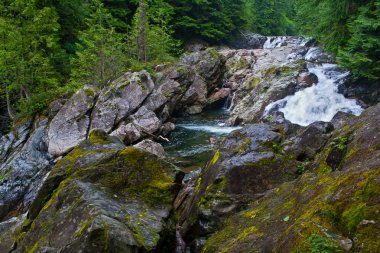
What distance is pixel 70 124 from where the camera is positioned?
49.7 feet

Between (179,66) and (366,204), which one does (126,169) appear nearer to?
(366,204)

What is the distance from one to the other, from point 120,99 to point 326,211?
47.0 ft

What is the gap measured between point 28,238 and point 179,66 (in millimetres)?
16883

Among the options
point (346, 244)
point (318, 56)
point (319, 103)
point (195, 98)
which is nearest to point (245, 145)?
point (346, 244)

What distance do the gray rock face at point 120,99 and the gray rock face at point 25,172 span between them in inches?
103

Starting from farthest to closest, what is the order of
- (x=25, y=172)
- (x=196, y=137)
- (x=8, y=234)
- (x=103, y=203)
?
(x=196, y=137) → (x=25, y=172) → (x=8, y=234) → (x=103, y=203)

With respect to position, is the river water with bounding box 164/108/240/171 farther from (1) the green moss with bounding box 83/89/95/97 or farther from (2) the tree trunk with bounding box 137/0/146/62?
(2) the tree trunk with bounding box 137/0/146/62

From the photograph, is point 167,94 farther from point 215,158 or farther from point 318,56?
point 215,158

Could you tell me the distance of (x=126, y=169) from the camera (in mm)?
6535

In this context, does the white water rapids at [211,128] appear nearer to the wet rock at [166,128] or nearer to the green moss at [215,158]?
the wet rock at [166,128]

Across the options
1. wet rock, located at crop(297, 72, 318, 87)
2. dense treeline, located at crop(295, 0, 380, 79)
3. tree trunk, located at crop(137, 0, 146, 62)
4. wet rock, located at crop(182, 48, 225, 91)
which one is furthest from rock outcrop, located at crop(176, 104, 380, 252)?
wet rock, located at crop(182, 48, 225, 91)

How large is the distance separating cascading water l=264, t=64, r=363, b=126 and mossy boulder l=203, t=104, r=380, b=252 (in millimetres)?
10957

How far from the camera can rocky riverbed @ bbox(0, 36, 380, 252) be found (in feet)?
11.5

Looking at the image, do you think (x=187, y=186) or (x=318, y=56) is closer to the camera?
(x=187, y=186)
